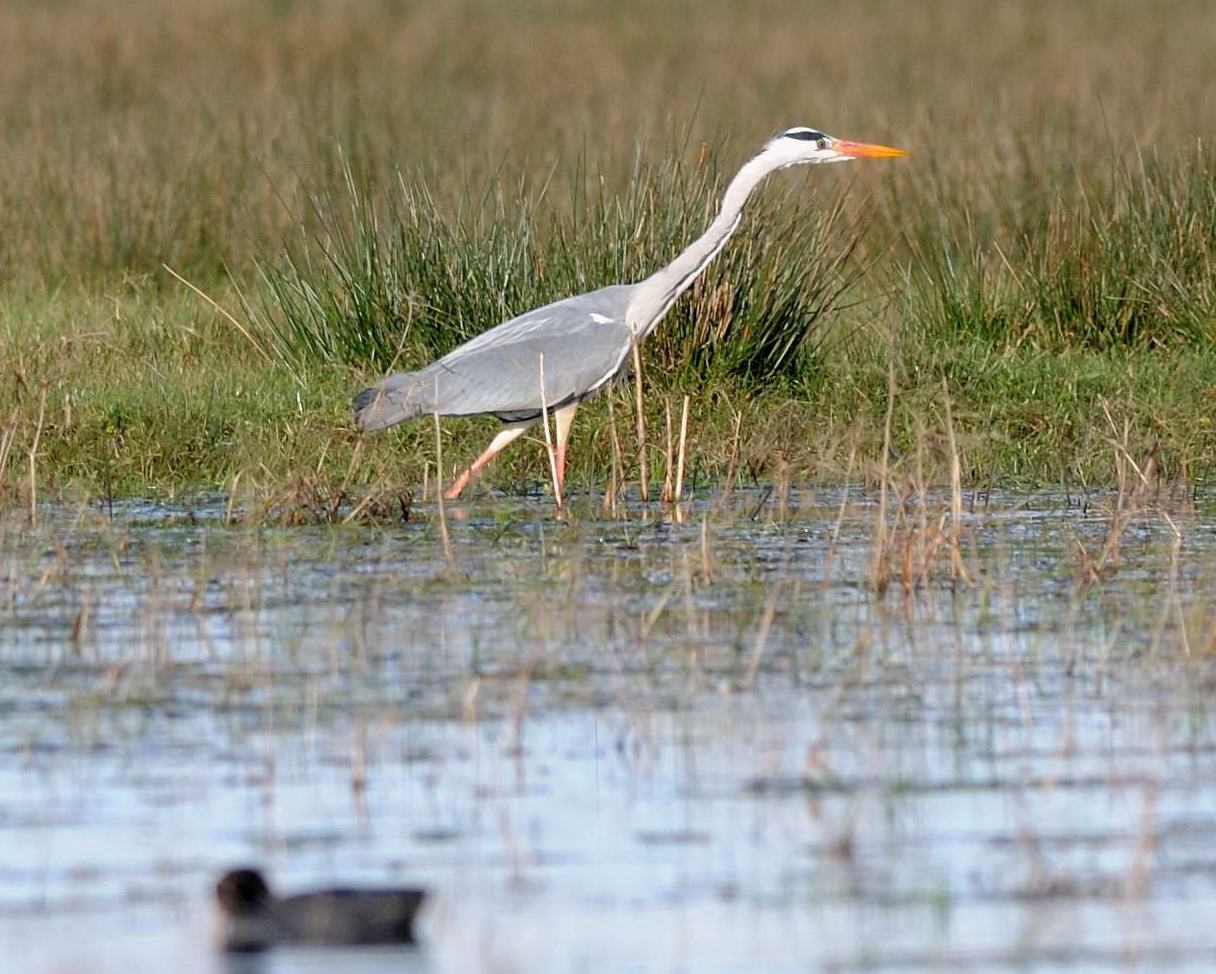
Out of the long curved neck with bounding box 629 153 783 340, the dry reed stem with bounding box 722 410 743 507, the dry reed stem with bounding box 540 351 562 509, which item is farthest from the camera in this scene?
the long curved neck with bounding box 629 153 783 340

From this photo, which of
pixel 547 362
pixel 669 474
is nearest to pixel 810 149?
pixel 547 362

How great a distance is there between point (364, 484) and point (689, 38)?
15197 mm

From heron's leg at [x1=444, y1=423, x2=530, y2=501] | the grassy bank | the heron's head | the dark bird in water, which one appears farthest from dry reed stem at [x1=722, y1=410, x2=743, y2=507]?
the dark bird in water

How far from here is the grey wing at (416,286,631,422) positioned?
324 inches

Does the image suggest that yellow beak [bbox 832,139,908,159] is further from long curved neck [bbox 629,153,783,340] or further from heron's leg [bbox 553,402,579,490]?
heron's leg [bbox 553,402,579,490]

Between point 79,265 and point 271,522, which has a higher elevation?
point 79,265

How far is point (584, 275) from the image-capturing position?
9836mm

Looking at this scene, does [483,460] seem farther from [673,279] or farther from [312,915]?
[312,915]

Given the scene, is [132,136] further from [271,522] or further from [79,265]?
[271,522]

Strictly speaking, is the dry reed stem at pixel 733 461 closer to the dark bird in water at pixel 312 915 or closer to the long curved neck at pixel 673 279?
the long curved neck at pixel 673 279

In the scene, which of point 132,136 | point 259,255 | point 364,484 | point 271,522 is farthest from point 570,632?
point 132,136

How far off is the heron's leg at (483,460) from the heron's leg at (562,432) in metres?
0.15

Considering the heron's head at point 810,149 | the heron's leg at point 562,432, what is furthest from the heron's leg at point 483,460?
the heron's head at point 810,149

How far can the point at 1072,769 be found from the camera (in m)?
4.73
